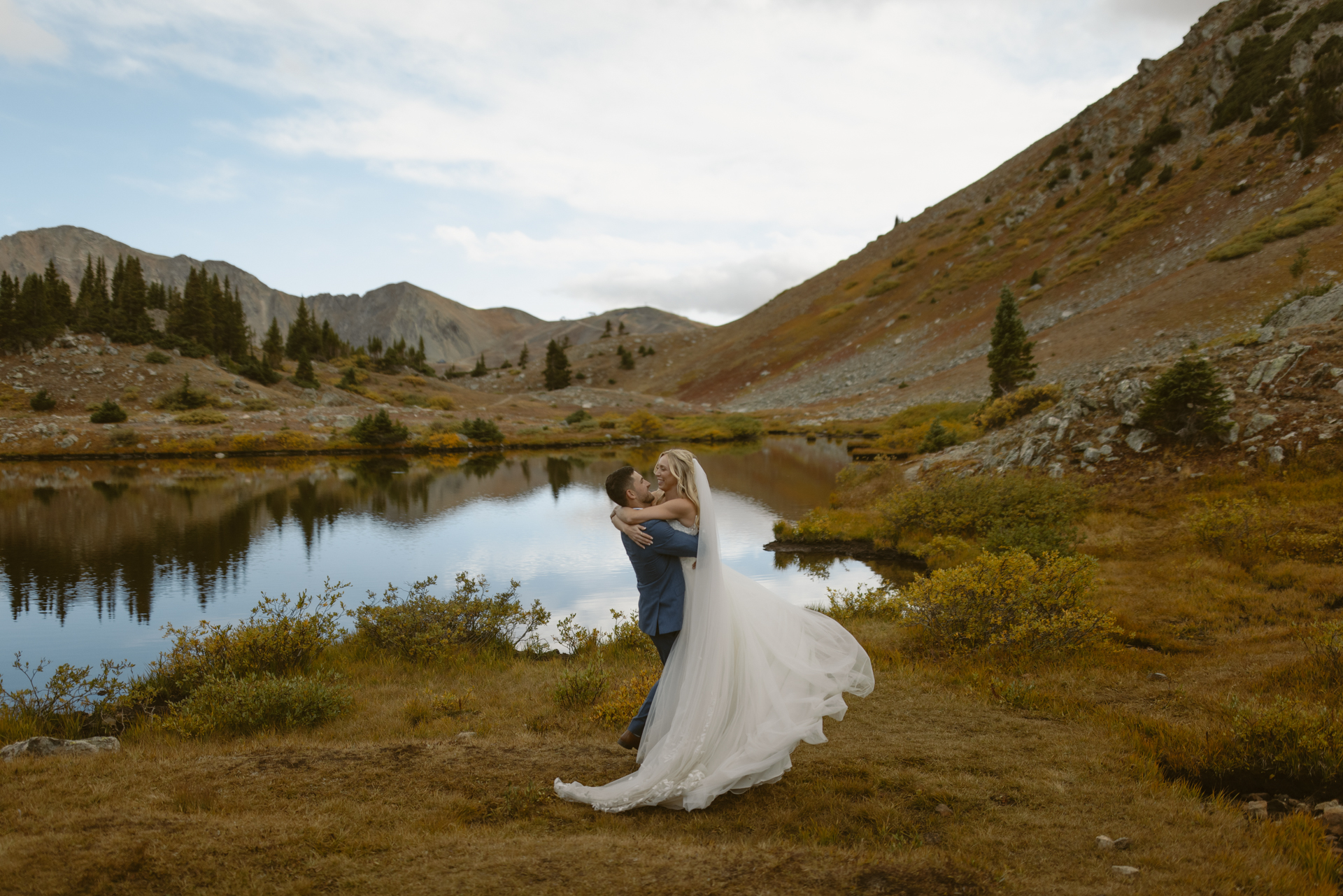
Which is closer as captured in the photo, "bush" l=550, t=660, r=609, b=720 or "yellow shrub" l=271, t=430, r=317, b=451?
"bush" l=550, t=660, r=609, b=720

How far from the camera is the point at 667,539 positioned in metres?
5.34

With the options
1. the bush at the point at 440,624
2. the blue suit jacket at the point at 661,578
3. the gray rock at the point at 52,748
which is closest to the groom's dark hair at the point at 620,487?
the blue suit jacket at the point at 661,578

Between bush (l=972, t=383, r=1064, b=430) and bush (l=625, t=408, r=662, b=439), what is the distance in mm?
39599

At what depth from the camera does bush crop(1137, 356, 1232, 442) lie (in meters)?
16.0

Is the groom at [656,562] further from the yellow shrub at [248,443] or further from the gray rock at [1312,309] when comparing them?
the yellow shrub at [248,443]

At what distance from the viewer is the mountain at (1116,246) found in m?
43.2

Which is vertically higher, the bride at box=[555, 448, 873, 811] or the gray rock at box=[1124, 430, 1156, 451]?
the gray rock at box=[1124, 430, 1156, 451]

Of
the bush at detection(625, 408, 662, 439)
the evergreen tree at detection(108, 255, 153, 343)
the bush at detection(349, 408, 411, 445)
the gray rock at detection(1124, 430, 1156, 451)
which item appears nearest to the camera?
the gray rock at detection(1124, 430, 1156, 451)

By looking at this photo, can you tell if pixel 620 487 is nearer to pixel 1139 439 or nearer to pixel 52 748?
pixel 52 748

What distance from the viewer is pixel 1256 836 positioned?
4.34m

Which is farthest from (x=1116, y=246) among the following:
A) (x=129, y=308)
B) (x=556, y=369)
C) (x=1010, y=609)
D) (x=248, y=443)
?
(x=129, y=308)

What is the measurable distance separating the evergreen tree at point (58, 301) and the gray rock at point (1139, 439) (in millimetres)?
77963

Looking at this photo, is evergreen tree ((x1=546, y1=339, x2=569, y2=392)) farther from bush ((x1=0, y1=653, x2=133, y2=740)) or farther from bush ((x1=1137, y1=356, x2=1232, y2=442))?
bush ((x1=0, y1=653, x2=133, y2=740))

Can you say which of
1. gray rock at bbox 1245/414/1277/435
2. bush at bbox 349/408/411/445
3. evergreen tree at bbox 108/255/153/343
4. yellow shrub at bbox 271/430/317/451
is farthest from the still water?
evergreen tree at bbox 108/255/153/343
